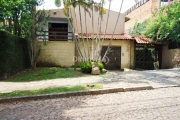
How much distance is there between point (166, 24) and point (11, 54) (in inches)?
485

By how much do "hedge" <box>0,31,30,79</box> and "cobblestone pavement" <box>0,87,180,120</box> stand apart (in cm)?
475

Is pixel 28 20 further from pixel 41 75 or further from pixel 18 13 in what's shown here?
pixel 41 75

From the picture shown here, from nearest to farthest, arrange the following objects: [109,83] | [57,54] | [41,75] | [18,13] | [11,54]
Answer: [109,83]
[11,54]
[41,75]
[18,13]
[57,54]

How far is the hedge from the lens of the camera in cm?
853

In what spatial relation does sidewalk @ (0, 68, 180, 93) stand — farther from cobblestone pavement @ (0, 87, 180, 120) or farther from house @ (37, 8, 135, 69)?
house @ (37, 8, 135, 69)

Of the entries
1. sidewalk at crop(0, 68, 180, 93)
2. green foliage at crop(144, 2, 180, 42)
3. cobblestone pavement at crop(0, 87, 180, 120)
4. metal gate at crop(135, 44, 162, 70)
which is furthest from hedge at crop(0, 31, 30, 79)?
green foliage at crop(144, 2, 180, 42)

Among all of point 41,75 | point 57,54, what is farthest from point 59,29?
point 41,75

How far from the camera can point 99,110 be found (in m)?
3.71

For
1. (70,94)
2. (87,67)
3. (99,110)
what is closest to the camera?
(99,110)

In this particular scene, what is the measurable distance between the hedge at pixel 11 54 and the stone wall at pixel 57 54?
5.83ft

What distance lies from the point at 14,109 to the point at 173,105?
4337 mm

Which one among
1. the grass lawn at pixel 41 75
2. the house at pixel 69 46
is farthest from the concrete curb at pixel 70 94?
the house at pixel 69 46

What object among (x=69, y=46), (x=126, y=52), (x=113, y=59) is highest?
(x=69, y=46)

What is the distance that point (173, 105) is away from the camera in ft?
12.7
